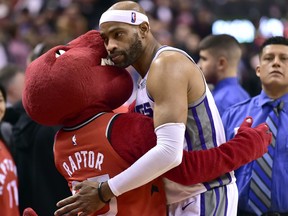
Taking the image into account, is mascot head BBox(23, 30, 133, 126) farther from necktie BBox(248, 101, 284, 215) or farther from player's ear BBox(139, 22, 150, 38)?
necktie BBox(248, 101, 284, 215)

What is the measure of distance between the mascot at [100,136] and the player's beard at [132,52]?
0.11 m

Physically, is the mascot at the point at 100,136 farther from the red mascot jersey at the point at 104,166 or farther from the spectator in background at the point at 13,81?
the spectator in background at the point at 13,81

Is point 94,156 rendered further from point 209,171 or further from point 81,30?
point 81,30

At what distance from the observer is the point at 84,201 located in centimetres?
403

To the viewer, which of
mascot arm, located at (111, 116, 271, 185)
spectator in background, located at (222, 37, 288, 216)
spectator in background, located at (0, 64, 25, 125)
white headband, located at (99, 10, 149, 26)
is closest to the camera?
mascot arm, located at (111, 116, 271, 185)

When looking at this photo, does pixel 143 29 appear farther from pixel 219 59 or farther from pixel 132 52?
pixel 219 59

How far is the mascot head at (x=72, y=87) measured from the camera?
413cm

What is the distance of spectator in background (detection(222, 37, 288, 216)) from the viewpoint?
516 centimetres

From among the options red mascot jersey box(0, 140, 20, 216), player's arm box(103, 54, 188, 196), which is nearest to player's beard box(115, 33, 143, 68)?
player's arm box(103, 54, 188, 196)

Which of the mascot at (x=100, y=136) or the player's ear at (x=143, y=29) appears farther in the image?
the player's ear at (x=143, y=29)

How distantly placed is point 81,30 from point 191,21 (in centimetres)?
363

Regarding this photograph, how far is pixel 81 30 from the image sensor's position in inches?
491

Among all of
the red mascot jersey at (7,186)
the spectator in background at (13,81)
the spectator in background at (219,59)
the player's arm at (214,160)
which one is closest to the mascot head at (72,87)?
the player's arm at (214,160)

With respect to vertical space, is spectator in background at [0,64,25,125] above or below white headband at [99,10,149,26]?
below
